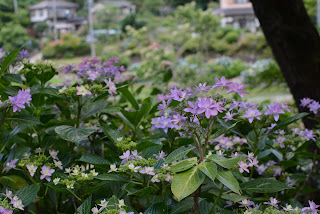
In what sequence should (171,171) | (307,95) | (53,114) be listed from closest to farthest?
(171,171)
(53,114)
(307,95)

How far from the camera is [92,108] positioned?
0.66 m

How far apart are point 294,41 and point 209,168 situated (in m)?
0.72

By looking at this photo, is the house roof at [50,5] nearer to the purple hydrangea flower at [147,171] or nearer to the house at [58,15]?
the house at [58,15]

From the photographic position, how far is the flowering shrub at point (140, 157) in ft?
1.58

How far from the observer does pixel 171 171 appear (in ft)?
1.60

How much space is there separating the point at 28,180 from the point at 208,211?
32 centimetres

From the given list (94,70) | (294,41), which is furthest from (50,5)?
(94,70)

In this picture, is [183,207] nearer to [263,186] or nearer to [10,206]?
[263,186]

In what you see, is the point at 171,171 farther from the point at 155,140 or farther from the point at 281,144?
the point at 281,144

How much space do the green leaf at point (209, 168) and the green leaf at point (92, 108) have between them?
0.82 feet

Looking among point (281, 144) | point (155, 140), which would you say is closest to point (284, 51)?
point (281, 144)

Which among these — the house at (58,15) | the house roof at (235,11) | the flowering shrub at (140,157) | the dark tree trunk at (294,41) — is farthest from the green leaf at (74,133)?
the house at (58,15)

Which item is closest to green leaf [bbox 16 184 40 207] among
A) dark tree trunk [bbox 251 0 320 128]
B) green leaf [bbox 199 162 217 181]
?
green leaf [bbox 199 162 217 181]

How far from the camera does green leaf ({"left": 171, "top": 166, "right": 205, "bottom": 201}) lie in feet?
1.44
